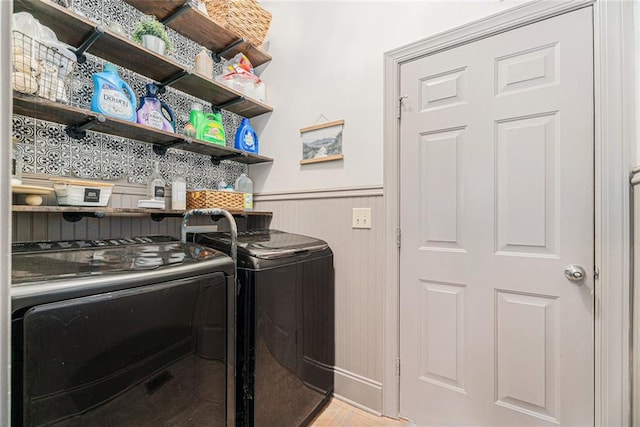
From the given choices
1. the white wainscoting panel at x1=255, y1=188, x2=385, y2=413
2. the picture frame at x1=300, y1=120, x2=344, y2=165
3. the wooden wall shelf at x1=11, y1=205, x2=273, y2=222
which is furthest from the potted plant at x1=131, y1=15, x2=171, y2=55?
the white wainscoting panel at x1=255, y1=188, x2=385, y2=413

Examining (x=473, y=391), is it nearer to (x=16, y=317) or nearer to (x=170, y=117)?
(x=16, y=317)

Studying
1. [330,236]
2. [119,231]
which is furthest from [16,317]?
[330,236]

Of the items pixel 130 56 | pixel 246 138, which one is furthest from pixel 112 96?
pixel 246 138

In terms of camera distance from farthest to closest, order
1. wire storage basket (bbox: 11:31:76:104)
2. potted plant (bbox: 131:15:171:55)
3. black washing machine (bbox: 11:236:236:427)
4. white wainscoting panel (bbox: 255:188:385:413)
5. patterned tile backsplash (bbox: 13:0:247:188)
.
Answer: white wainscoting panel (bbox: 255:188:385:413), potted plant (bbox: 131:15:171:55), patterned tile backsplash (bbox: 13:0:247:188), wire storage basket (bbox: 11:31:76:104), black washing machine (bbox: 11:236:236:427)

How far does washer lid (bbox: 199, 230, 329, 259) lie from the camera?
4.38ft

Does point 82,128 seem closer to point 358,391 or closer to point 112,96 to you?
point 112,96

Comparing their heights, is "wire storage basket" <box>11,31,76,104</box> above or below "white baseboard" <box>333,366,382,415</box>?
above

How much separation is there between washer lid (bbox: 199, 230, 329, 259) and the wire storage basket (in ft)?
2.91

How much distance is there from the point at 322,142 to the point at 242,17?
0.98 metres

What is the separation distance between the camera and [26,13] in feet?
3.55

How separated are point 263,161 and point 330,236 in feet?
2.69

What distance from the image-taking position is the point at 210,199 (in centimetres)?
171

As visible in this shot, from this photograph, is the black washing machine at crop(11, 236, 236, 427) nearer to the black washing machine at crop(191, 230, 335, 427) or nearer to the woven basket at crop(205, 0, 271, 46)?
the black washing machine at crop(191, 230, 335, 427)

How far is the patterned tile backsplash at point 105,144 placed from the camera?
1239mm
